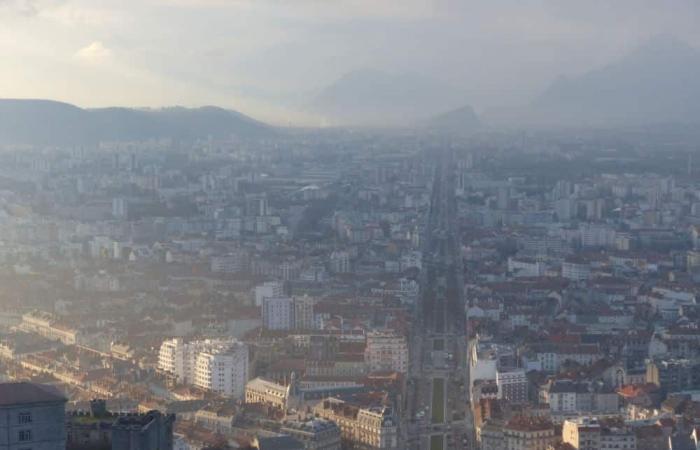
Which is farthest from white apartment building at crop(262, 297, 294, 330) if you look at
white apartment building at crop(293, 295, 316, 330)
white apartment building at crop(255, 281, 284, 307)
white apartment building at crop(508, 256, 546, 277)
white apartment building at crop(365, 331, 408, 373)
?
white apartment building at crop(508, 256, 546, 277)

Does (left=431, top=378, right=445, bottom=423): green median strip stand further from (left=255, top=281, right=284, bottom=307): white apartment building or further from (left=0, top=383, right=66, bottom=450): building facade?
(left=0, top=383, right=66, bottom=450): building facade

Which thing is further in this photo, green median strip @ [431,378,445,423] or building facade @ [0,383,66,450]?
green median strip @ [431,378,445,423]

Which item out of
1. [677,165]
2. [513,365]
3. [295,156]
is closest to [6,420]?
[513,365]

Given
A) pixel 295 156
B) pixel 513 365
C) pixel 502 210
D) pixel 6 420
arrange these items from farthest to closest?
pixel 295 156
pixel 502 210
pixel 513 365
pixel 6 420

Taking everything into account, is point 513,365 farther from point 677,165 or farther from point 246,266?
point 677,165

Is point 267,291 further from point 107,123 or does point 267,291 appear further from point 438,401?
point 107,123

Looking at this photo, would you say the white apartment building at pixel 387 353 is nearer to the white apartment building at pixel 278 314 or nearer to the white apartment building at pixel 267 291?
the white apartment building at pixel 278 314
